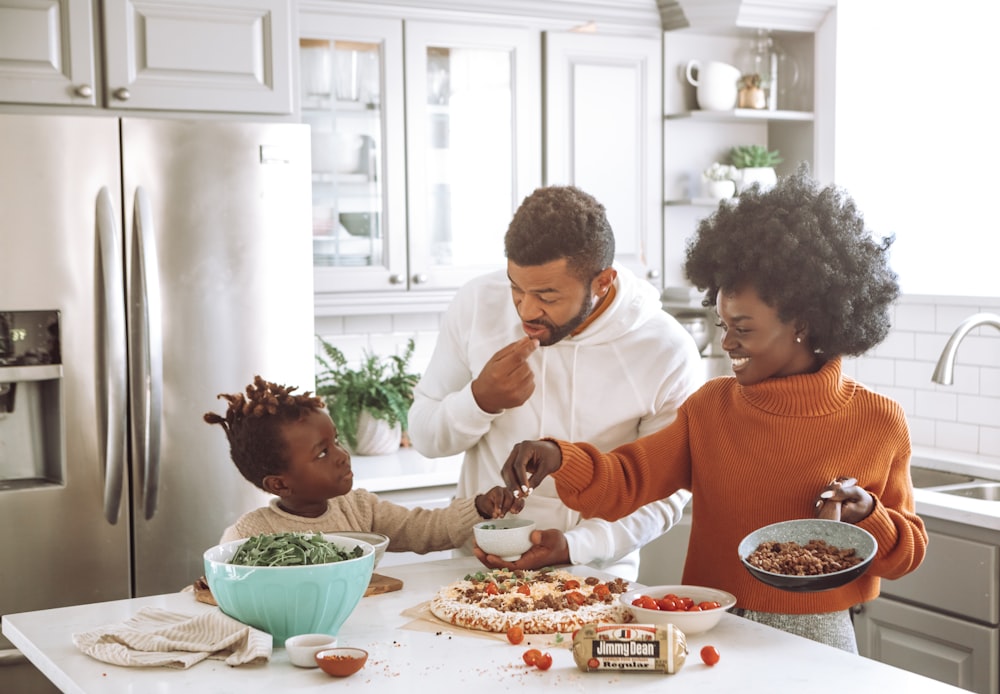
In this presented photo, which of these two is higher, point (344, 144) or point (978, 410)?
point (344, 144)

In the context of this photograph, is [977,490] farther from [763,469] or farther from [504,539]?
[504,539]

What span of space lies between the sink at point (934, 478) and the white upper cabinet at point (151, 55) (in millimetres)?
2088

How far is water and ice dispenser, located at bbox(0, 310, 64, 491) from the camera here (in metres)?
2.77

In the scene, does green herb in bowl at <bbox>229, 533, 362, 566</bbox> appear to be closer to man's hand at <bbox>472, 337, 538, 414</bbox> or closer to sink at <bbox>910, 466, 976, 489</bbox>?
man's hand at <bbox>472, 337, 538, 414</bbox>

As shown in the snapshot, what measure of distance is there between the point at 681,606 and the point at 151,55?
2.10 meters

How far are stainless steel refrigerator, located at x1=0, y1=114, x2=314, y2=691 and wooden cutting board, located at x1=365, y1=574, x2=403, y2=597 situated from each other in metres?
1.15

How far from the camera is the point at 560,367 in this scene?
7.32 feet

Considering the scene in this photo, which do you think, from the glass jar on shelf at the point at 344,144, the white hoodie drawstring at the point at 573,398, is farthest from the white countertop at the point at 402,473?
the white hoodie drawstring at the point at 573,398

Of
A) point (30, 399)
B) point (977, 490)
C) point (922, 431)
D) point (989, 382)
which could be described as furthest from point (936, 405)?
point (30, 399)

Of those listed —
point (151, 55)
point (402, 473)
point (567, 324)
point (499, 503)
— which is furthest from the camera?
point (402, 473)

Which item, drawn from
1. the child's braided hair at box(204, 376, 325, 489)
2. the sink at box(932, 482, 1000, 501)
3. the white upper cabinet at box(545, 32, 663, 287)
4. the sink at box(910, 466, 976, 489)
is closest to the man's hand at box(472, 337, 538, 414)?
the child's braided hair at box(204, 376, 325, 489)

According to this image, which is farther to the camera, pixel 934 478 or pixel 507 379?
pixel 934 478

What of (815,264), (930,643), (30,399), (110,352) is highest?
(815,264)

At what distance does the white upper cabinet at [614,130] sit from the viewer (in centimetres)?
383
